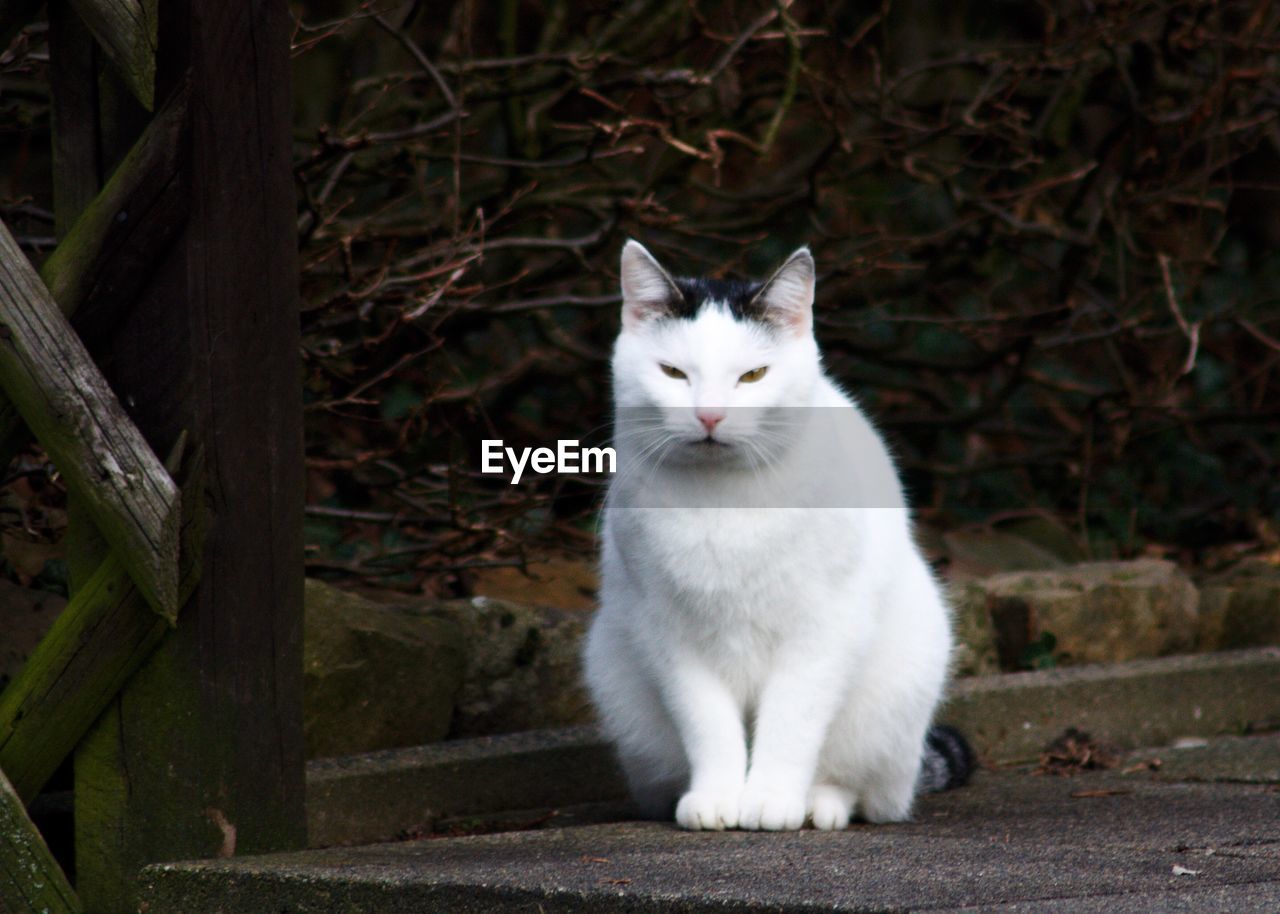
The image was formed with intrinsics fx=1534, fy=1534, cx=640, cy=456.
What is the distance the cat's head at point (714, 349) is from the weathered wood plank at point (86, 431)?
1062 millimetres

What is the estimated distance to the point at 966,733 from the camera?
451cm

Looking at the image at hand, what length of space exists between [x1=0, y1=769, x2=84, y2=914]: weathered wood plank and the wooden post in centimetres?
8

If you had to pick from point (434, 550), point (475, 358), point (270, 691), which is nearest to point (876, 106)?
point (475, 358)

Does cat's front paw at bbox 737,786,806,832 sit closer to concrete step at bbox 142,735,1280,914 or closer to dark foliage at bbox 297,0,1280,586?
concrete step at bbox 142,735,1280,914

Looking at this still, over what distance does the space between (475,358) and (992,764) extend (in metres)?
2.41

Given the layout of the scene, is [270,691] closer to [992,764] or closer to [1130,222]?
[992,764]

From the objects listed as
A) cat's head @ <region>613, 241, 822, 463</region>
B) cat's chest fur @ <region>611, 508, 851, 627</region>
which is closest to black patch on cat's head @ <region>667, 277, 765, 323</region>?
cat's head @ <region>613, 241, 822, 463</region>

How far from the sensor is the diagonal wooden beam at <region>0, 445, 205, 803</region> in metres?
2.75

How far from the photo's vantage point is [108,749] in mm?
2844

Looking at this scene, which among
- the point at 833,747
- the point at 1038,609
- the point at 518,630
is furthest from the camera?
the point at 1038,609

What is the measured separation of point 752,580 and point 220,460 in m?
1.07

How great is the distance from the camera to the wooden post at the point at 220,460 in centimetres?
273

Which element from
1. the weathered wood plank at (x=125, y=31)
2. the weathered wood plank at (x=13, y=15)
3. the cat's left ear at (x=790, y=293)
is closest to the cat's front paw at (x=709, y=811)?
the cat's left ear at (x=790, y=293)

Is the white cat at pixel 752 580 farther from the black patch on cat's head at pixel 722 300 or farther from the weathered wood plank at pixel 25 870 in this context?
the weathered wood plank at pixel 25 870
